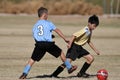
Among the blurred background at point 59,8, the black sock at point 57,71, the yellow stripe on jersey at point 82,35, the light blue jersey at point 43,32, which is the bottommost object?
the blurred background at point 59,8

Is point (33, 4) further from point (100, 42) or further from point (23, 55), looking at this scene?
point (23, 55)

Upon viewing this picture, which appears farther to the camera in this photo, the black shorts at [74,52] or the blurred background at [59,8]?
the blurred background at [59,8]

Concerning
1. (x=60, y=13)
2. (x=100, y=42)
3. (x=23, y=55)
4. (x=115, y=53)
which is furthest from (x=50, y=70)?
(x=60, y=13)

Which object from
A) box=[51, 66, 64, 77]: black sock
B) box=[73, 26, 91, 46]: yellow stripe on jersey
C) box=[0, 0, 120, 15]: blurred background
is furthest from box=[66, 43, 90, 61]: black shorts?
box=[0, 0, 120, 15]: blurred background

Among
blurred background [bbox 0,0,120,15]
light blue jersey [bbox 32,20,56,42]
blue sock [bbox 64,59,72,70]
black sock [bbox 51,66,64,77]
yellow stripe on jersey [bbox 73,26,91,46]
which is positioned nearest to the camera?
light blue jersey [bbox 32,20,56,42]

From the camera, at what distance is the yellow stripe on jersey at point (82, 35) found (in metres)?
13.3

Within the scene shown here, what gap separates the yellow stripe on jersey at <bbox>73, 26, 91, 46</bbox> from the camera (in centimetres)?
1332

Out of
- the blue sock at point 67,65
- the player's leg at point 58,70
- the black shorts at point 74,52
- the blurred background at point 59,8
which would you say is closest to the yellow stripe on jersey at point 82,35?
the black shorts at point 74,52

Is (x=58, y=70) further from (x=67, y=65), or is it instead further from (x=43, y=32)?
(x=43, y=32)

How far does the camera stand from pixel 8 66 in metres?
15.5

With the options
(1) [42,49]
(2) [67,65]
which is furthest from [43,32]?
(2) [67,65]

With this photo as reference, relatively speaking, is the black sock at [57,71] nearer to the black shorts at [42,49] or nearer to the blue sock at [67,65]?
the blue sock at [67,65]

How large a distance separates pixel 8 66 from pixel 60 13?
40685mm

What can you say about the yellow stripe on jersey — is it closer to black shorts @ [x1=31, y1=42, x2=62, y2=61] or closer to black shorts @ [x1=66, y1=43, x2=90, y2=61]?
black shorts @ [x1=66, y1=43, x2=90, y2=61]
